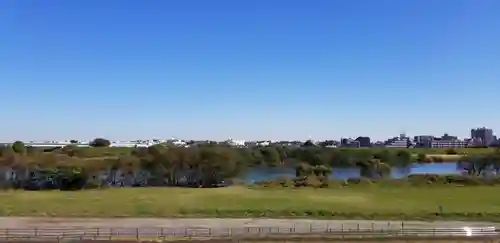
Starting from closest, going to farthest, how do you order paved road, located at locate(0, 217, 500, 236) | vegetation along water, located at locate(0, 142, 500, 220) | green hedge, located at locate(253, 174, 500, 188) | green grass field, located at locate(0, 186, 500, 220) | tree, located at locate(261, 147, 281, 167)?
paved road, located at locate(0, 217, 500, 236) < green grass field, located at locate(0, 186, 500, 220) < vegetation along water, located at locate(0, 142, 500, 220) < green hedge, located at locate(253, 174, 500, 188) < tree, located at locate(261, 147, 281, 167)

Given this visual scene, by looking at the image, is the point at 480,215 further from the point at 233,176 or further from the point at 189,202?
the point at 233,176

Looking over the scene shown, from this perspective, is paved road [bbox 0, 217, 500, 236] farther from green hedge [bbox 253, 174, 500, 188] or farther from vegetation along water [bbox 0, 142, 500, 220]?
green hedge [bbox 253, 174, 500, 188]

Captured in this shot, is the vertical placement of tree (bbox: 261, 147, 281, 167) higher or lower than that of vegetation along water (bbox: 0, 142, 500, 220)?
Result: higher

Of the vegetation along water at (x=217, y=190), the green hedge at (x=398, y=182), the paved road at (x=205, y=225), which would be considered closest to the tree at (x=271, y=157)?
the vegetation along water at (x=217, y=190)

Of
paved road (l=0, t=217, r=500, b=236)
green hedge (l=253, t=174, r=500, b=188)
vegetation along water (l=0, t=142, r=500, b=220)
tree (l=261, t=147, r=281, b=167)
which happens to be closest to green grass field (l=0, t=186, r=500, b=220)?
vegetation along water (l=0, t=142, r=500, b=220)

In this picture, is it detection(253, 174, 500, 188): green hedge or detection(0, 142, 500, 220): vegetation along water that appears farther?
detection(253, 174, 500, 188): green hedge

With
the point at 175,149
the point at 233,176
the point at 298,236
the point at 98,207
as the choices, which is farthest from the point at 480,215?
the point at 175,149

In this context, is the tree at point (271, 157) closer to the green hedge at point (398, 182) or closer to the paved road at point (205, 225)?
the green hedge at point (398, 182)
